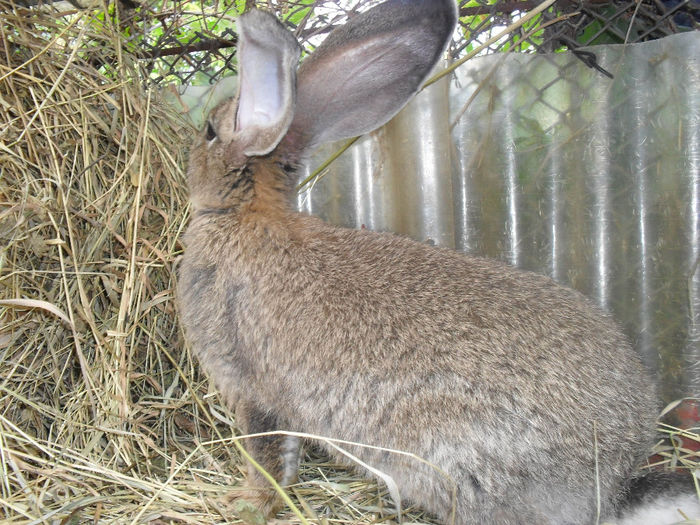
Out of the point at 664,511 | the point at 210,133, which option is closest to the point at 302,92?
the point at 210,133

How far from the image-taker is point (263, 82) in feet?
7.26

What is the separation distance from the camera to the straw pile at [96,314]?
237 centimetres

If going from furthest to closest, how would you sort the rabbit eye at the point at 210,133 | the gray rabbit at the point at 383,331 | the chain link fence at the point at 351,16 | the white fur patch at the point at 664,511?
1. the chain link fence at the point at 351,16
2. the rabbit eye at the point at 210,133
3. the white fur patch at the point at 664,511
4. the gray rabbit at the point at 383,331

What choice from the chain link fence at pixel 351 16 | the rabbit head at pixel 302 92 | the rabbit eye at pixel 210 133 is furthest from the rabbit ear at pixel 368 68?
the chain link fence at pixel 351 16

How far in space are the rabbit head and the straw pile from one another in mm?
501

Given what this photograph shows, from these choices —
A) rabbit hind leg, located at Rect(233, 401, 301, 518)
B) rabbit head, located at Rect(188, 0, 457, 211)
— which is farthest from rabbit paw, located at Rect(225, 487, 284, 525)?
rabbit head, located at Rect(188, 0, 457, 211)

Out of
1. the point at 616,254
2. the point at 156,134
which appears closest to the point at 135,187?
the point at 156,134

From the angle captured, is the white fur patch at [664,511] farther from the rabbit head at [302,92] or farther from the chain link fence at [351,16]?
the chain link fence at [351,16]

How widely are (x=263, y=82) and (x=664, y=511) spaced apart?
2.04 meters

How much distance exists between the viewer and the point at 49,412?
8.20 feet

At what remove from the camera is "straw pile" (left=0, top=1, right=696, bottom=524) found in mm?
2373

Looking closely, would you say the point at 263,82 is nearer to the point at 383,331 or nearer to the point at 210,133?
the point at 210,133

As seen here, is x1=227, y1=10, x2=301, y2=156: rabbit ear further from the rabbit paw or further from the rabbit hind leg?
the rabbit paw

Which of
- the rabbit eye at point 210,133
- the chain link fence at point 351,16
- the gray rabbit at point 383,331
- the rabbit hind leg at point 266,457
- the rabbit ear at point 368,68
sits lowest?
the rabbit hind leg at point 266,457
